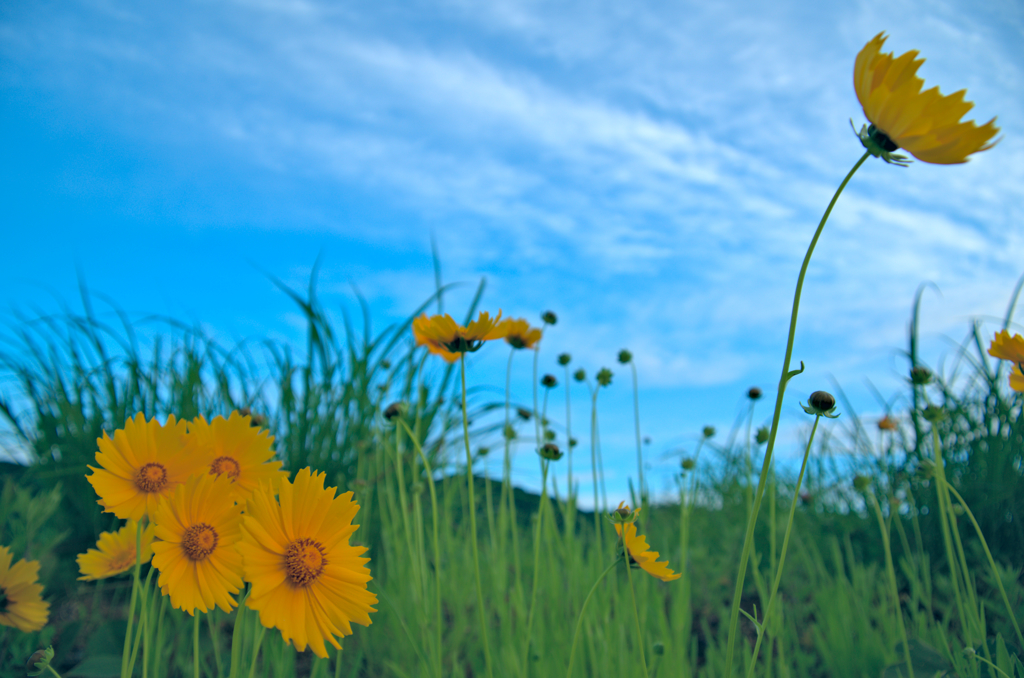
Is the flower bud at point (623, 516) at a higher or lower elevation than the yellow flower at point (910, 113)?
lower

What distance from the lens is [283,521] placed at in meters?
0.80

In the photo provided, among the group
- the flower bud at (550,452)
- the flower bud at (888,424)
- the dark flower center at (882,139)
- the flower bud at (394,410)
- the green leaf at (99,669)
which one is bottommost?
the green leaf at (99,669)

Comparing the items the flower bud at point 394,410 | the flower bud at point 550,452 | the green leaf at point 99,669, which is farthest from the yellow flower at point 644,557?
the green leaf at point 99,669

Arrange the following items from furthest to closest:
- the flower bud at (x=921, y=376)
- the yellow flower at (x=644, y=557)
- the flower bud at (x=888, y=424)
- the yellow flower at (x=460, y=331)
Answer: the flower bud at (x=888, y=424) < the flower bud at (x=921, y=376) < the yellow flower at (x=460, y=331) < the yellow flower at (x=644, y=557)

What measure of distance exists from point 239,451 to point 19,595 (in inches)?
23.9

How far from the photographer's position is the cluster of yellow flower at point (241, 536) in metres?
0.77

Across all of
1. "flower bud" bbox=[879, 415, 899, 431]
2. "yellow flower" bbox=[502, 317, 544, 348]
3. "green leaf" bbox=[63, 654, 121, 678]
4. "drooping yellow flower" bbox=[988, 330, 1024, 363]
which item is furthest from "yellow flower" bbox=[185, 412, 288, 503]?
"flower bud" bbox=[879, 415, 899, 431]

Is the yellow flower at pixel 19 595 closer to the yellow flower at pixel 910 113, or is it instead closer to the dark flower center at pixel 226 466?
the dark flower center at pixel 226 466

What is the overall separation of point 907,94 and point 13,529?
8.01 feet

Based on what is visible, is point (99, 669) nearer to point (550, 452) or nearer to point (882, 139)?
point (550, 452)

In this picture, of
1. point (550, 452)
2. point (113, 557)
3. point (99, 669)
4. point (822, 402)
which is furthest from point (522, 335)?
point (99, 669)

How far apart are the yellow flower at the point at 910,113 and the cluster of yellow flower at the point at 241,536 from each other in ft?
2.61

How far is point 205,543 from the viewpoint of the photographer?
0.82 meters

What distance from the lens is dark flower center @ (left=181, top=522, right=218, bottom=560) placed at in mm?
824
